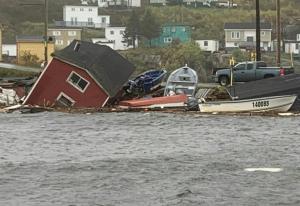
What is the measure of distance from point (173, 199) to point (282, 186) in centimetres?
313

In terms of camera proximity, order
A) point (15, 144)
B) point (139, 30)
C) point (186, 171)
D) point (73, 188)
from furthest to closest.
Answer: point (139, 30)
point (15, 144)
point (186, 171)
point (73, 188)

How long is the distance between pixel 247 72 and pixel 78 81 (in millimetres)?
16894

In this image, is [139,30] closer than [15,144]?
No

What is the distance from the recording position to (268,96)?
4062cm

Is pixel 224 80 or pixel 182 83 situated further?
pixel 224 80

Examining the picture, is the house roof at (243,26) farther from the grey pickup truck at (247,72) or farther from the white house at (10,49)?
the grey pickup truck at (247,72)

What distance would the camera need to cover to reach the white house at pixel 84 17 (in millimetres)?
172875

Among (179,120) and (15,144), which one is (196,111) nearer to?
(179,120)

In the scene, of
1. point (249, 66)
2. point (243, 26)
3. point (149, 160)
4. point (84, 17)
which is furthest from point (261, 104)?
point (84, 17)

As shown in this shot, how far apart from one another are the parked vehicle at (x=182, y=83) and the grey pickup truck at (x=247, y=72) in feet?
23.3

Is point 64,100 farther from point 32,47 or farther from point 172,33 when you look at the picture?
point 172,33

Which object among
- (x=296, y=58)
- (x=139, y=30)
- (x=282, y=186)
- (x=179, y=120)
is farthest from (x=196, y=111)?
(x=139, y=30)

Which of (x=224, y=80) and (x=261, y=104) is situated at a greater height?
(x=224, y=80)

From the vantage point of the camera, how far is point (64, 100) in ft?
144
